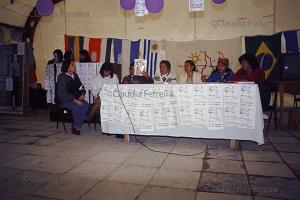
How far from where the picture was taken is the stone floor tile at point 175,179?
3.00 meters

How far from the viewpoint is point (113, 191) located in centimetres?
287

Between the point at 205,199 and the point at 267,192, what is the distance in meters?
0.67

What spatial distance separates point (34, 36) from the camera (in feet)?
32.9

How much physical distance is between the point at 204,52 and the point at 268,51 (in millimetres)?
1766

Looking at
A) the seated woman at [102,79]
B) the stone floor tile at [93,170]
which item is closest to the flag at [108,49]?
the seated woman at [102,79]

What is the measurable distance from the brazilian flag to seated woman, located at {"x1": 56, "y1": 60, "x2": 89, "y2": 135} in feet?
16.4

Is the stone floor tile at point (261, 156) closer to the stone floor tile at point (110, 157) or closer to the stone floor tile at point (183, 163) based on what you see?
the stone floor tile at point (183, 163)

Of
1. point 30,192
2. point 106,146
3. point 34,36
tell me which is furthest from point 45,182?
point 34,36

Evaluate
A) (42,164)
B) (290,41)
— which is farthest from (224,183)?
(290,41)

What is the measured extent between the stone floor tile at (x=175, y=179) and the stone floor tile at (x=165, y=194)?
0.11 meters

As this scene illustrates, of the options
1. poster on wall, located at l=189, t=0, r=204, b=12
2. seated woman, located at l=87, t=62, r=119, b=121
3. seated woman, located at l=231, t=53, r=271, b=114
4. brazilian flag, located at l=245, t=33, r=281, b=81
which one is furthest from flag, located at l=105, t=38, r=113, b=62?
seated woman, located at l=231, t=53, r=271, b=114

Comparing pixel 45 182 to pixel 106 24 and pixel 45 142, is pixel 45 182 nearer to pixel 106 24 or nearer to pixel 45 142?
pixel 45 142

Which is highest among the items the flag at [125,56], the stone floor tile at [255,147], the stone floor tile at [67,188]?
the flag at [125,56]

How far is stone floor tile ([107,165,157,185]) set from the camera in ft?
10.4
